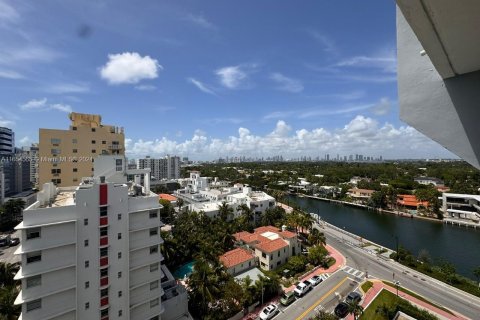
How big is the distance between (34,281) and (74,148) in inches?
678

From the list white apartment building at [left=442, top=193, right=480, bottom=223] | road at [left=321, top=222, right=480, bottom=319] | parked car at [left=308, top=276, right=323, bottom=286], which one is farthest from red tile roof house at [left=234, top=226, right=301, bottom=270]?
white apartment building at [left=442, top=193, right=480, bottom=223]

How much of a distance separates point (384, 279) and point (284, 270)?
8.80m

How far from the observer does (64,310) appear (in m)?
12.0

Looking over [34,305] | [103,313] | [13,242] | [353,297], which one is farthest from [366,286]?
[13,242]

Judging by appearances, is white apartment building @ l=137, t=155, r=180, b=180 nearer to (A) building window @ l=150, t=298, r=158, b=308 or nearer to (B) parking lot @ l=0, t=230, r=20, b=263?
(B) parking lot @ l=0, t=230, r=20, b=263

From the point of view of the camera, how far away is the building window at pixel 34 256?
36.8ft

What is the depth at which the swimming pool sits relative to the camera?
2208 cm

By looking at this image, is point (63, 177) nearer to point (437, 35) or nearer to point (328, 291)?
point (328, 291)

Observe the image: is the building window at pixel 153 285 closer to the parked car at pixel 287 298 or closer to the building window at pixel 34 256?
the building window at pixel 34 256

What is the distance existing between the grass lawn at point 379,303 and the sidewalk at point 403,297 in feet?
0.96

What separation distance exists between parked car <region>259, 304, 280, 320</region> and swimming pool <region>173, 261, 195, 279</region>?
7.59m

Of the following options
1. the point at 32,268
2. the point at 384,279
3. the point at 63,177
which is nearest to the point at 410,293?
the point at 384,279

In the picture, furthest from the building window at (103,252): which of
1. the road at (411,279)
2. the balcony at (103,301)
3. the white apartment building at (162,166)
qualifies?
the white apartment building at (162,166)

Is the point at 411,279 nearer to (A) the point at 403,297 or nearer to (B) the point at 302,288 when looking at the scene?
(A) the point at 403,297
